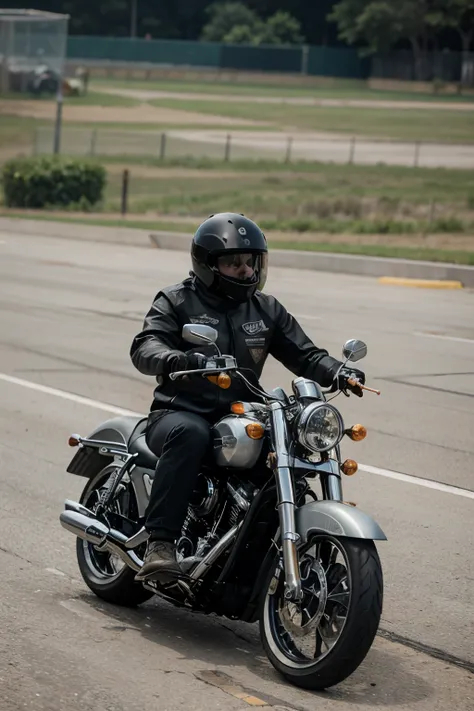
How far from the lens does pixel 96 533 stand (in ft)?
19.7

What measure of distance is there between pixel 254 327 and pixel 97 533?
1.10m

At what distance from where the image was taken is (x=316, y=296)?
64.8 feet

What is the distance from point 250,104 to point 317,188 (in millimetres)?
54617

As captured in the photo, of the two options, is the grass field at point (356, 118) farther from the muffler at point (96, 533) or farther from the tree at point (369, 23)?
the muffler at point (96, 533)

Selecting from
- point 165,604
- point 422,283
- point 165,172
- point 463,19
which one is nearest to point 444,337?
point 422,283

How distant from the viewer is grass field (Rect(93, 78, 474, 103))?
107 m

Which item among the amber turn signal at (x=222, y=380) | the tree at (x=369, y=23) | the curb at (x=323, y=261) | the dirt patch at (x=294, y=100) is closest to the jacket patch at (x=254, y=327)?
the amber turn signal at (x=222, y=380)

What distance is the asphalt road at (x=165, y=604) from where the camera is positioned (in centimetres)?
518

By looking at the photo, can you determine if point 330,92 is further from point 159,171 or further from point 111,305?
point 111,305

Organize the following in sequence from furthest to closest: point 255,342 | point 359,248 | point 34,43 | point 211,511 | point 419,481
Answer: point 34,43
point 359,248
point 419,481
point 255,342
point 211,511

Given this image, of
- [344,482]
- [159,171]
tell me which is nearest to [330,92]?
[159,171]

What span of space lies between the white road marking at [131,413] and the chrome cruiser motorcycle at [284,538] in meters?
1.90

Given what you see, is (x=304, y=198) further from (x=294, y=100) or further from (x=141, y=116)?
(x=294, y=100)

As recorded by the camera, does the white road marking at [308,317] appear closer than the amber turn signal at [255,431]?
No
